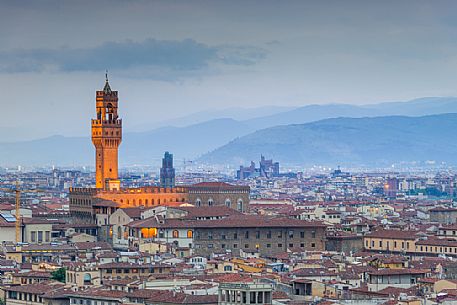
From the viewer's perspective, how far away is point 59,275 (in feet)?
243

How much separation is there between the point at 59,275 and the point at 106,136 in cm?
4876

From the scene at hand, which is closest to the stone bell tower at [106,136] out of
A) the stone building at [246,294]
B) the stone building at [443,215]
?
the stone building at [443,215]

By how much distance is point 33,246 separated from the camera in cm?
9031

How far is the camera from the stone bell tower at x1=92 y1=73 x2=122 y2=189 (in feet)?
398

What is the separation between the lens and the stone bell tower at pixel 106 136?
12131cm

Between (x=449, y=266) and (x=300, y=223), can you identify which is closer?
(x=449, y=266)

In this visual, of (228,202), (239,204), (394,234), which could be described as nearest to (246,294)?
(394,234)

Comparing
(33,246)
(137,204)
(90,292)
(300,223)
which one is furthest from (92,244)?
(90,292)

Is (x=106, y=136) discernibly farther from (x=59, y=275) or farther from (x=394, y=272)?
(x=394, y=272)

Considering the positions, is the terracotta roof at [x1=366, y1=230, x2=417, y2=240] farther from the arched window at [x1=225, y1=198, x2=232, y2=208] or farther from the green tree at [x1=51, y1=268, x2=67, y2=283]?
the green tree at [x1=51, y1=268, x2=67, y2=283]

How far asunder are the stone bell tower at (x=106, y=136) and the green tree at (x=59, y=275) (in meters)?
44.5

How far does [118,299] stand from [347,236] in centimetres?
3532

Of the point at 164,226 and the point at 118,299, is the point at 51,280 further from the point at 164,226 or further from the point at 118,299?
the point at 164,226

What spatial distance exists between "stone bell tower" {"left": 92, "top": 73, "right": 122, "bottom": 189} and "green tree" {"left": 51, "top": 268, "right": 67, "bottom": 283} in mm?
44525
